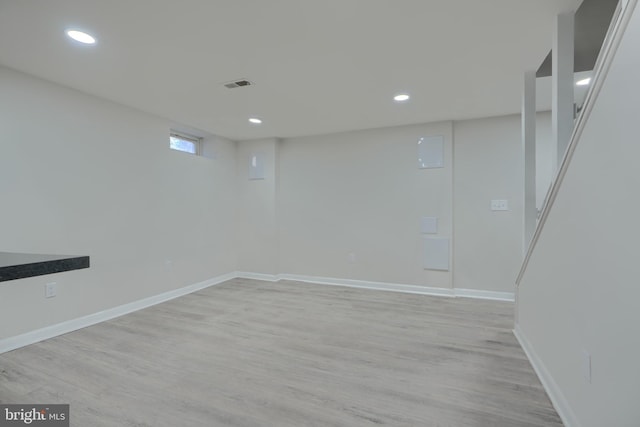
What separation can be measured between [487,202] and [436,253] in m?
0.95

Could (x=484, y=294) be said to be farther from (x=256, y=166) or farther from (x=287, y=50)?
(x=256, y=166)

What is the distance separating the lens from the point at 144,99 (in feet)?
11.0

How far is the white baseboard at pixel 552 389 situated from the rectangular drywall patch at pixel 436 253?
1.69m

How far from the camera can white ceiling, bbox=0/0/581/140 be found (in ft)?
6.15

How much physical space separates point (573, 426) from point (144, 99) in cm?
431

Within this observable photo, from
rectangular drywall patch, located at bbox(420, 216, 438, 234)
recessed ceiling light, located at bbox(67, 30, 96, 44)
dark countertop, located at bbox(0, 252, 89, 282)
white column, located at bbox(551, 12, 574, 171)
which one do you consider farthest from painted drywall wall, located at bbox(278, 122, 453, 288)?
dark countertop, located at bbox(0, 252, 89, 282)

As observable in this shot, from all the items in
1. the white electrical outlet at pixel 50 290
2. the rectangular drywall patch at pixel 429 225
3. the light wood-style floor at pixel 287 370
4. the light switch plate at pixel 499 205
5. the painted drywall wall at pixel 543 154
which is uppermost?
the painted drywall wall at pixel 543 154

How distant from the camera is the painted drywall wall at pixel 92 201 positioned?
2.71m

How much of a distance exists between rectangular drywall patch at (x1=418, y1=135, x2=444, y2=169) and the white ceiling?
0.69 meters

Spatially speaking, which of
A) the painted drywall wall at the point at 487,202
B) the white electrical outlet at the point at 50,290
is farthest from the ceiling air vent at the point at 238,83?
the painted drywall wall at the point at 487,202

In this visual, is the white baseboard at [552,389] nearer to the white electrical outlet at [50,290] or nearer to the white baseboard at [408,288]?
the white baseboard at [408,288]

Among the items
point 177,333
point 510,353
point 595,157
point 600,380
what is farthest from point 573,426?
point 177,333

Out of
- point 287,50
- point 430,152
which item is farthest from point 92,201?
point 430,152

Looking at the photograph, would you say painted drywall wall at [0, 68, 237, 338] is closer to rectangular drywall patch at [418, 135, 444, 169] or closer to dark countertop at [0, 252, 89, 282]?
dark countertop at [0, 252, 89, 282]
